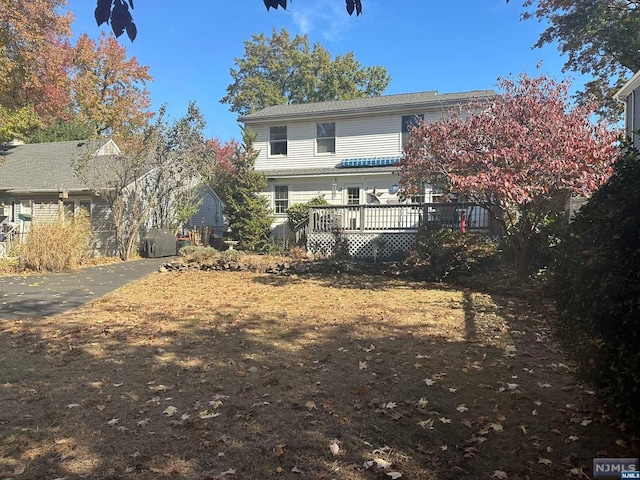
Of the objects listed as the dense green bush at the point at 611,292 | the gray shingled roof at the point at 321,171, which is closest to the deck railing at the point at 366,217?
the gray shingled roof at the point at 321,171

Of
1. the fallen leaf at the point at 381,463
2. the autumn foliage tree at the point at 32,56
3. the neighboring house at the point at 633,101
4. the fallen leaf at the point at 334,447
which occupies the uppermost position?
the autumn foliage tree at the point at 32,56

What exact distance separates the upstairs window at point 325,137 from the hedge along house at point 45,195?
9.37 meters

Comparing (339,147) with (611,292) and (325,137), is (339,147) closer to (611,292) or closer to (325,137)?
(325,137)

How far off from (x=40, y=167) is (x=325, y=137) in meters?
14.1

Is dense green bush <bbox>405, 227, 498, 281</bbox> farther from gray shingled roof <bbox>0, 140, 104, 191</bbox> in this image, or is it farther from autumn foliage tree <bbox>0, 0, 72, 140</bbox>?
autumn foliage tree <bbox>0, 0, 72, 140</bbox>

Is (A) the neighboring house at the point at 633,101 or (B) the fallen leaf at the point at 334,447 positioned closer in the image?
(B) the fallen leaf at the point at 334,447

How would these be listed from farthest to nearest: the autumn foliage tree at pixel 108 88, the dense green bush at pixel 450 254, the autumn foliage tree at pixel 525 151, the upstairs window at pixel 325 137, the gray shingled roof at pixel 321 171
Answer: the autumn foliage tree at pixel 108 88
the upstairs window at pixel 325 137
the gray shingled roof at pixel 321 171
the dense green bush at pixel 450 254
the autumn foliage tree at pixel 525 151

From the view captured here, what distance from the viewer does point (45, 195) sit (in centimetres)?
1992

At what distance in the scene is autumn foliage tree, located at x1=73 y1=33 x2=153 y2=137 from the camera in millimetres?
33375

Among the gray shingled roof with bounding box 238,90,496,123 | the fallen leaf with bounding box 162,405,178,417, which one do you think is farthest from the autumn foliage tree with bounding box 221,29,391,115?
the fallen leaf with bounding box 162,405,178,417

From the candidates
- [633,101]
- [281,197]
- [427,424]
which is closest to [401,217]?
[281,197]

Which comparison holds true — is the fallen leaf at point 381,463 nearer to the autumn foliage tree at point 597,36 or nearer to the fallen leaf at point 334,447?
the fallen leaf at point 334,447

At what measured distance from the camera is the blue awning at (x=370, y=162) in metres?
18.3

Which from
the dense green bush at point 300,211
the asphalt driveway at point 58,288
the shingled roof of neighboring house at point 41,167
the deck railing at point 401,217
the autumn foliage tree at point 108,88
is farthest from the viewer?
the autumn foliage tree at point 108,88
